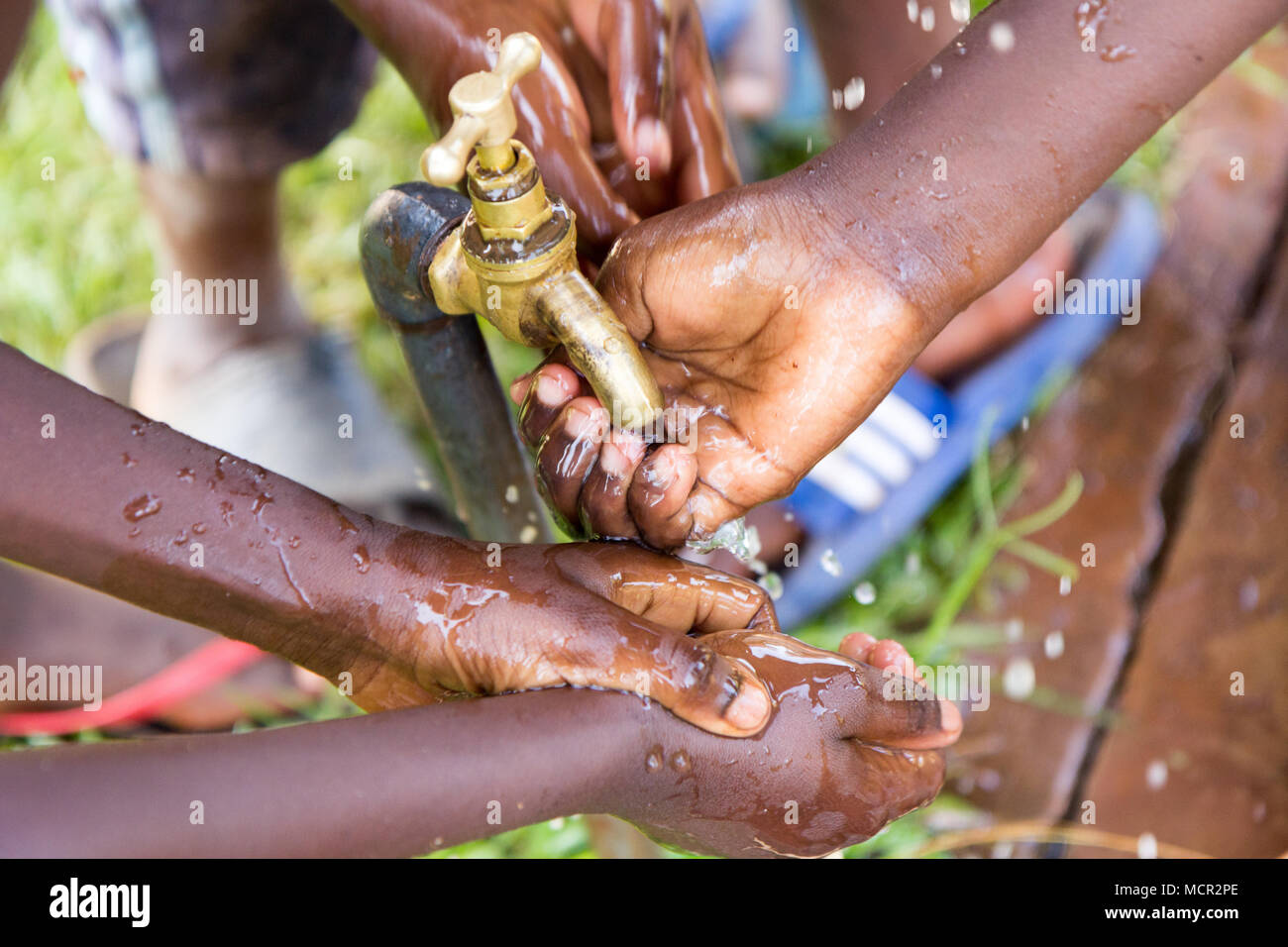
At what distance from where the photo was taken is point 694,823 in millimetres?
1146

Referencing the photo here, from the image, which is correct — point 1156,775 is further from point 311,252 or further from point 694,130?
point 311,252

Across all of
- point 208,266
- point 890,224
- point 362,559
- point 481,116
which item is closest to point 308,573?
point 362,559

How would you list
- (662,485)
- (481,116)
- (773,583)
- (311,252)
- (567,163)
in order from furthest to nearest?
(311,252) → (773,583) → (567,163) → (662,485) → (481,116)

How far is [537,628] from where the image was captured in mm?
1101

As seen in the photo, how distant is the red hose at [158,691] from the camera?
194cm

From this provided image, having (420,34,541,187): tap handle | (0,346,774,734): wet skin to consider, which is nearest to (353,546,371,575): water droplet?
(0,346,774,734): wet skin

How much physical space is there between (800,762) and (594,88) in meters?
0.94

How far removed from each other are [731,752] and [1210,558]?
1338 millimetres

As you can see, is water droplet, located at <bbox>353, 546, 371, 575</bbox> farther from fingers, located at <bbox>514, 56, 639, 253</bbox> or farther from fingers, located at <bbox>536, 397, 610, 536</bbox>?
fingers, located at <bbox>514, 56, 639, 253</bbox>

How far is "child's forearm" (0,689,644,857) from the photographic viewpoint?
922mm

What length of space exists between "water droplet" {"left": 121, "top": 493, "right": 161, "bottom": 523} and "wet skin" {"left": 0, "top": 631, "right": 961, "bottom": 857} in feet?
0.74

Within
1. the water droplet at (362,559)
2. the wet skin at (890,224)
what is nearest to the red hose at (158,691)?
the water droplet at (362,559)
